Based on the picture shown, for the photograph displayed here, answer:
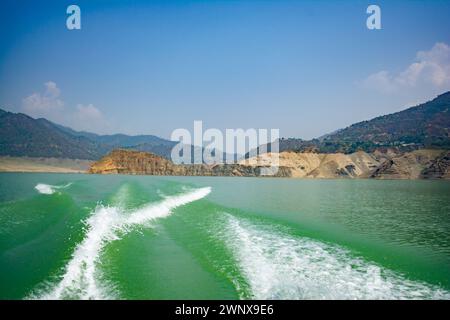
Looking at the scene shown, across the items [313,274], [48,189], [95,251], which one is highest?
[48,189]

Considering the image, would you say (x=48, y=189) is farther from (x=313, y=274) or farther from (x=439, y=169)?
(x=439, y=169)

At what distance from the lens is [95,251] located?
1123 cm

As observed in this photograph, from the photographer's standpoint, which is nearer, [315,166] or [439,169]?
[439,169]

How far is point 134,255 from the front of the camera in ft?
36.4

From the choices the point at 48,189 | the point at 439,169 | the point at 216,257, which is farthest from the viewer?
the point at 439,169

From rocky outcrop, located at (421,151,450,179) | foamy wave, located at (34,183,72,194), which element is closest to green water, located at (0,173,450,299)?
foamy wave, located at (34,183,72,194)

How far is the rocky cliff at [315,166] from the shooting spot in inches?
4225

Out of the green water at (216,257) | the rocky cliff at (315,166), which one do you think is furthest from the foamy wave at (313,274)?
the rocky cliff at (315,166)

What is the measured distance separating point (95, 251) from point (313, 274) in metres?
7.07

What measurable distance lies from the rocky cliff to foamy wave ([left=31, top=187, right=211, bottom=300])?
10434cm

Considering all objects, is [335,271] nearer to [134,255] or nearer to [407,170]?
[134,255]

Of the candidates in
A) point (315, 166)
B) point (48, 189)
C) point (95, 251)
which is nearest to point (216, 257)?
point (95, 251)

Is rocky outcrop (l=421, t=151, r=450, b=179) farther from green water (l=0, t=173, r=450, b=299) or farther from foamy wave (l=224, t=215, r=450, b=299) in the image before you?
foamy wave (l=224, t=215, r=450, b=299)
